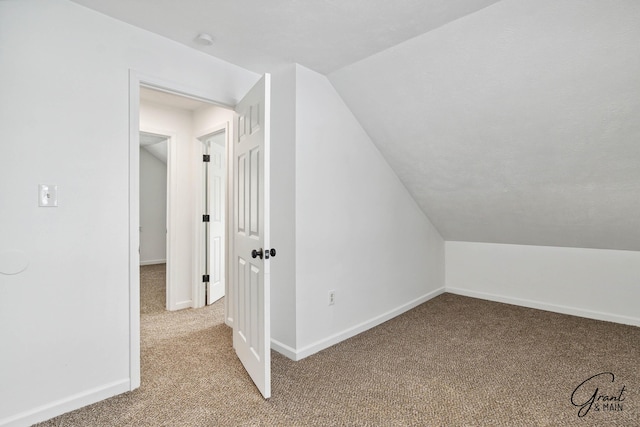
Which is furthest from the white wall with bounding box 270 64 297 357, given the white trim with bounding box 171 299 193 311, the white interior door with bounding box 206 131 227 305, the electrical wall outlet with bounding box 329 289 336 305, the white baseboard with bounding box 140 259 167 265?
the white baseboard with bounding box 140 259 167 265


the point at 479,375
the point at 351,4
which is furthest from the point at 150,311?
the point at 351,4

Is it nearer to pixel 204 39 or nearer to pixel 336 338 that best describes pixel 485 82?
pixel 204 39

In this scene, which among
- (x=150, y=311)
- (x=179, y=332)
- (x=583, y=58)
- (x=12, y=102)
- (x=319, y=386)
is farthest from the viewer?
(x=150, y=311)

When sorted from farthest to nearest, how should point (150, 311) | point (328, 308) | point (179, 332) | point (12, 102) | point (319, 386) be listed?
point (150, 311) < point (179, 332) < point (328, 308) < point (319, 386) < point (12, 102)

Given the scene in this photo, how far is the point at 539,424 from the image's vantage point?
1789mm

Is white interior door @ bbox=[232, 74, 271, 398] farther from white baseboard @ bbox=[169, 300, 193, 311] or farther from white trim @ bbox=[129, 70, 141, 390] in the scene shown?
white baseboard @ bbox=[169, 300, 193, 311]

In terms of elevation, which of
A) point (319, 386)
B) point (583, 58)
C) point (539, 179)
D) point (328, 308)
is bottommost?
point (319, 386)

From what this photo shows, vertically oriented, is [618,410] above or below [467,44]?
below

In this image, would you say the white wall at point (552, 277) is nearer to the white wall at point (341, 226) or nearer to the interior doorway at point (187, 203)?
the white wall at point (341, 226)

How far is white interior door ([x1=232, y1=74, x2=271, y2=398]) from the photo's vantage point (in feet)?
6.82

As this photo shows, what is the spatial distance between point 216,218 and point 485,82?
311 cm

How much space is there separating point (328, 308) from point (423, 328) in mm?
1014

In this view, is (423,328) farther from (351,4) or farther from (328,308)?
(351,4)

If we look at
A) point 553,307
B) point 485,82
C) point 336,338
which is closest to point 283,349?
point 336,338
